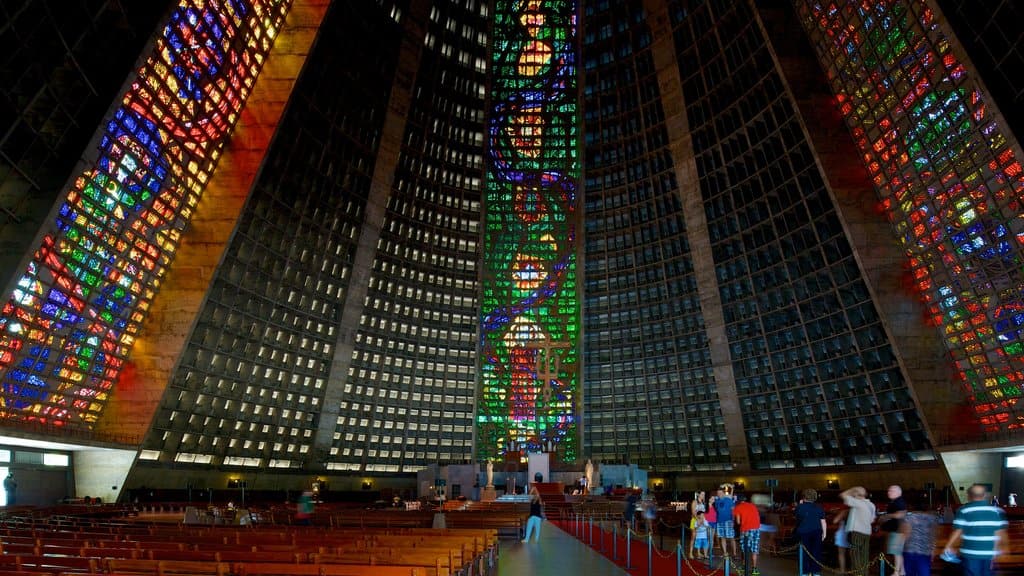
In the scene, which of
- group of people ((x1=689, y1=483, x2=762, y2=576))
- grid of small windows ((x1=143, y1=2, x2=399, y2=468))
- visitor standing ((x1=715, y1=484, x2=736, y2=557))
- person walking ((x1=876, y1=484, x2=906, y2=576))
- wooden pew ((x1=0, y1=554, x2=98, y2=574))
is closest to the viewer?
wooden pew ((x1=0, y1=554, x2=98, y2=574))

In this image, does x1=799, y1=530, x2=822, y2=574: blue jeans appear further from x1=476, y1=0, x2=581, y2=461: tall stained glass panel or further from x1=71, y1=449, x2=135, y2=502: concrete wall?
x1=476, y1=0, x2=581, y2=461: tall stained glass panel

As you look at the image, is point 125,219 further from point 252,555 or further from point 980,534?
point 980,534

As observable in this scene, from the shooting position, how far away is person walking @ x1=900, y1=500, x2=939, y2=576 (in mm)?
10016

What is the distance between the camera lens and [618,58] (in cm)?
5769

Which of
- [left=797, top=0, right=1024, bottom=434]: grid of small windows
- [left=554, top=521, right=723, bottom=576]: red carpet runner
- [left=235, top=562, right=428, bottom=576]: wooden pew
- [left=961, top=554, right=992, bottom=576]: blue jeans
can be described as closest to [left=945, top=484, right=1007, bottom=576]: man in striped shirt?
[left=961, top=554, right=992, bottom=576]: blue jeans

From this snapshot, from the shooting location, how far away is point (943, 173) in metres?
32.8

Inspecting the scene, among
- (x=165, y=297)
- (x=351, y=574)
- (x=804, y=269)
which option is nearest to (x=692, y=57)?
(x=804, y=269)

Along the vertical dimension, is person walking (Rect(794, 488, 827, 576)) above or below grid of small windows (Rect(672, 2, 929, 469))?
below

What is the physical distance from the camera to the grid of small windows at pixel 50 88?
960 inches

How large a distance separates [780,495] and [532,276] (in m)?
25.6

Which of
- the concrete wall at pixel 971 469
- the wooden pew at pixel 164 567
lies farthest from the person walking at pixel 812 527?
the concrete wall at pixel 971 469

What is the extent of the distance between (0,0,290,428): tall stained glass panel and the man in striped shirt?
3012cm

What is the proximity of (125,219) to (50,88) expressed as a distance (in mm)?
9128

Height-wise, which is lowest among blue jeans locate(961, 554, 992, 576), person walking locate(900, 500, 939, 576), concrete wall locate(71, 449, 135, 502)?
blue jeans locate(961, 554, 992, 576)
